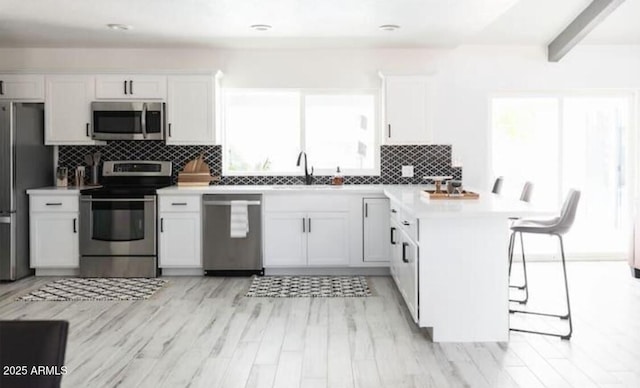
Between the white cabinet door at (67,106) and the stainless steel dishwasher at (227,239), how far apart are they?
1.51m

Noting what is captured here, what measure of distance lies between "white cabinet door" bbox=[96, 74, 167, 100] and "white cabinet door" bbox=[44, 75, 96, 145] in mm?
109

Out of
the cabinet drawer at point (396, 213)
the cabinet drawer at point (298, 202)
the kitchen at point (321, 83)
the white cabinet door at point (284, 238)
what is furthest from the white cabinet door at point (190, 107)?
the cabinet drawer at point (396, 213)

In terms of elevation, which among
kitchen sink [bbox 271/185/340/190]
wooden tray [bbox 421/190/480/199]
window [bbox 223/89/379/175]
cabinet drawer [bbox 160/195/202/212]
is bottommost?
cabinet drawer [bbox 160/195/202/212]

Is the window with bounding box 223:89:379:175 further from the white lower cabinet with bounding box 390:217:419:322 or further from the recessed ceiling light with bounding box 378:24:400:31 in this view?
the white lower cabinet with bounding box 390:217:419:322

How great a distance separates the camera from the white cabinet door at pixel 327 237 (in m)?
5.70

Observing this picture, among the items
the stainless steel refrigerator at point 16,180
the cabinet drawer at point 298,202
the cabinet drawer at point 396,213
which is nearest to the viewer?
the cabinet drawer at point 396,213

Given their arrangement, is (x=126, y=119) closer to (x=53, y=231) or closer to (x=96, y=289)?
(x=53, y=231)

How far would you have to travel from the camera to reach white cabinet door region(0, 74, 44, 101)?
584 cm

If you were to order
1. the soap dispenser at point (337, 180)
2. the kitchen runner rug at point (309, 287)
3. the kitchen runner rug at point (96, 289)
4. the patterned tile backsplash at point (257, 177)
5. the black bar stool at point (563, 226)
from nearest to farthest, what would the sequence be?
1. the black bar stool at point (563, 226)
2. the kitchen runner rug at point (96, 289)
3. the kitchen runner rug at point (309, 287)
4. the soap dispenser at point (337, 180)
5. the patterned tile backsplash at point (257, 177)

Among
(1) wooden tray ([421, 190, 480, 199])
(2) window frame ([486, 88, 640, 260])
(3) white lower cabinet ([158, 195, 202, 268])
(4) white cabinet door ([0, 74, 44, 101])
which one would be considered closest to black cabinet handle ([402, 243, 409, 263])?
(1) wooden tray ([421, 190, 480, 199])

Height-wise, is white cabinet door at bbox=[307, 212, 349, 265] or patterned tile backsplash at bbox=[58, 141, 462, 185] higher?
patterned tile backsplash at bbox=[58, 141, 462, 185]

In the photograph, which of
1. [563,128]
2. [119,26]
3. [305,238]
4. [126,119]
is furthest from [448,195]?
[126,119]

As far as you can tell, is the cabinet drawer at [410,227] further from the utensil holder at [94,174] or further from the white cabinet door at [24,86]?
the white cabinet door at [24,86]

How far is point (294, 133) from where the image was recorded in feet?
20.9
